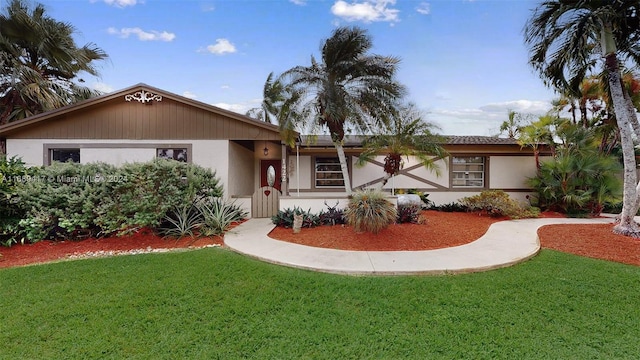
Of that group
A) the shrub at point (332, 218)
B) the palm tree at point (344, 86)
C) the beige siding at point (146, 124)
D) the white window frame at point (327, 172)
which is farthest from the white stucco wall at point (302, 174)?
the shrub at point (332, 218)

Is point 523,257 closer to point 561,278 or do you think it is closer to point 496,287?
point 561,278

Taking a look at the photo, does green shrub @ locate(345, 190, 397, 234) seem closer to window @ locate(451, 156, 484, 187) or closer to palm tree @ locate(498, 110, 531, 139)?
window @ locate(451, 156, 484, 187)

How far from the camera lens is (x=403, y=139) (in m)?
8.76

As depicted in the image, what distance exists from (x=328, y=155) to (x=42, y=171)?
9358 millimetres

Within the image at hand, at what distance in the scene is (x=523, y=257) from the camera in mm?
5215

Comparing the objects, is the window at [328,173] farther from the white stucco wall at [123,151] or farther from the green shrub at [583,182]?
the green shrub at [583,182]

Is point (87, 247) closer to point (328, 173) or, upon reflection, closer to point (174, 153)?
point (174, 153)

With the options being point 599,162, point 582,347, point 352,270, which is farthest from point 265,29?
point 599,162

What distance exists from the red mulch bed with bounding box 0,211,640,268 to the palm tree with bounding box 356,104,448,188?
97.3 inches

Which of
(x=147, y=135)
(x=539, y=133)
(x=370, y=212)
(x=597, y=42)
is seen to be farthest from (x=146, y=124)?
(x=539, y=133)

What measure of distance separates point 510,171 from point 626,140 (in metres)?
5.55

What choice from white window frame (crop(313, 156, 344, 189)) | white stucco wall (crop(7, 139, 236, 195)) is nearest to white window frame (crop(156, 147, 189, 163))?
white stucco wall (crop(7, 139, 236, 195))

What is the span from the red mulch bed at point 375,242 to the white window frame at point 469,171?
4953mm

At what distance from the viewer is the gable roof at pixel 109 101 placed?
29.4 ft
